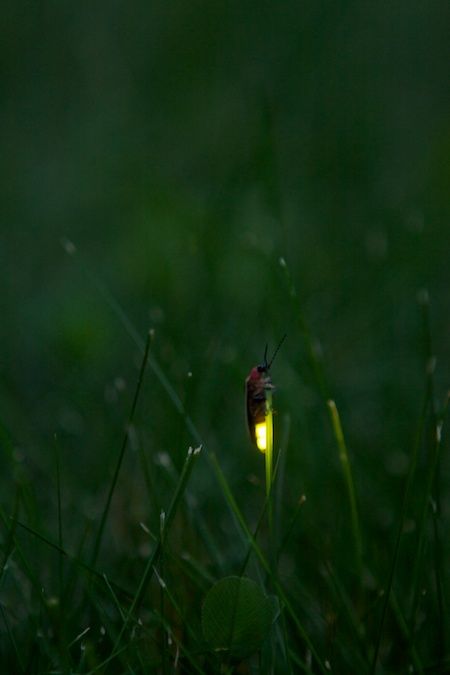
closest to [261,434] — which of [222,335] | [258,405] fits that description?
[258,405]

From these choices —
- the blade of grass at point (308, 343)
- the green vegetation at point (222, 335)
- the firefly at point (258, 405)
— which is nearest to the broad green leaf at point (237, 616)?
the green vegetation at point (222, 335)

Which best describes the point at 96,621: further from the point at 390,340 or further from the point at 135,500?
the point at 390,340

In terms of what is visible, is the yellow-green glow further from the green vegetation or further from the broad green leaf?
the broad green leaf

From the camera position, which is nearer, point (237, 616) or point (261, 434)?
point (237, 616)

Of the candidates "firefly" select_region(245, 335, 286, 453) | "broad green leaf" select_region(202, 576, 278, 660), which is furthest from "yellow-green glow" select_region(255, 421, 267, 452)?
"broad green leaf" select_region(202, 576, 278, 660)

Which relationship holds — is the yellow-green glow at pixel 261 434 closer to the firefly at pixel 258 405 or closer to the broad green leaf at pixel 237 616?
the firefly at pixel 258 405

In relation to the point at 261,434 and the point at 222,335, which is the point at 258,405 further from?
the point at 222,335

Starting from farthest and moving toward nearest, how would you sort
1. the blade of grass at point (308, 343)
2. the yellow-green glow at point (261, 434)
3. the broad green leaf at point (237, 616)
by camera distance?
the blade of grass at point (308, 343)
the yellow-green glow at point (261, 434)
the broad green leaf at point (237, 616)

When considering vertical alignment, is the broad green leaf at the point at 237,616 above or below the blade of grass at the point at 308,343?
below
